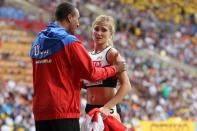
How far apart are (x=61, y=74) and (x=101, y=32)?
1.14m

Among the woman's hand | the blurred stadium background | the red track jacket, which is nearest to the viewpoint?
the red track jacket

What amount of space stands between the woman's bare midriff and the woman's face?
50cm

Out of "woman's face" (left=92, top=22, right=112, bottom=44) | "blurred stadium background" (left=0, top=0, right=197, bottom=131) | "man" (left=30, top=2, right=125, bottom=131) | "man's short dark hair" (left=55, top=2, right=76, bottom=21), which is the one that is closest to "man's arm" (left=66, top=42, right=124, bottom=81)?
"man" (left=30, top=2, right=125, bottom=131)

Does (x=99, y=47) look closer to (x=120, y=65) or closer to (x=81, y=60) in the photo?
(x=120, y=65)

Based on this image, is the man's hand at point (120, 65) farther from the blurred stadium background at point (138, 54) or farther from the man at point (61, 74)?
the blurred stadium background at point (138, 54)

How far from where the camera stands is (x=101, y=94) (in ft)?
20.8

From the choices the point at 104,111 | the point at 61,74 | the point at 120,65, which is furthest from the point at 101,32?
the point at 61,74

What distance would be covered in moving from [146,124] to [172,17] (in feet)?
47.9

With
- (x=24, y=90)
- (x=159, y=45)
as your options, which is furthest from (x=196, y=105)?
(x=24, y=90)

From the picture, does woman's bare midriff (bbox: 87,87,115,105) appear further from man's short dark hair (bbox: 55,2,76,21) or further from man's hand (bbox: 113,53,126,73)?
man's short dark hair (bbox: 55,2,76,21)

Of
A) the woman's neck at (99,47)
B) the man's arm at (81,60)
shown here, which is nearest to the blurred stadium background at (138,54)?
the woman's neck at (99,47)

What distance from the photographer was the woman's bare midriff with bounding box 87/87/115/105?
6.31 meters

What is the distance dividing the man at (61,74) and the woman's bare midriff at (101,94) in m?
0.86

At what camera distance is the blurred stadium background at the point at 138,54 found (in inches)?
639
